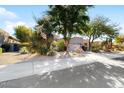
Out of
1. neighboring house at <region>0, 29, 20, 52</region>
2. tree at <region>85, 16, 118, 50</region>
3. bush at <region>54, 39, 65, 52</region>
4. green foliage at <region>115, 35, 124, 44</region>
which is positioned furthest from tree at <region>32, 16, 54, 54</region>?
green foliage at <region>115, 35, 124, 44</region>

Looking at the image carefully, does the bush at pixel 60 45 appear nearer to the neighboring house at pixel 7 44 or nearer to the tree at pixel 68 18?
the tree at pixel 68 18

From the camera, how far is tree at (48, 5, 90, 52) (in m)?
10.8

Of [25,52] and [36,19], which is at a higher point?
[36,19]

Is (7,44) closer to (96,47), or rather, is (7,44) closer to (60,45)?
(60,45)

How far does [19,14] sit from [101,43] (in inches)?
421

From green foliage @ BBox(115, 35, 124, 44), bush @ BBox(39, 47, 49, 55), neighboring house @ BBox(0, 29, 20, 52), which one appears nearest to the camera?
bush @ BBox(39, 47, 49, 55)

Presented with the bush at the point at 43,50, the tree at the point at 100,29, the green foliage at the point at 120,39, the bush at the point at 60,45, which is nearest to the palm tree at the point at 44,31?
the bush at the point at 43,50

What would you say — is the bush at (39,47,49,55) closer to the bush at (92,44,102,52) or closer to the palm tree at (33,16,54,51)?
the palm tree at (33,16,54,51)

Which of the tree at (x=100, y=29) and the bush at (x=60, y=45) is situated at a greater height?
the tree at (x=100, y=29)

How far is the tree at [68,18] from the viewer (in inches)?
423
